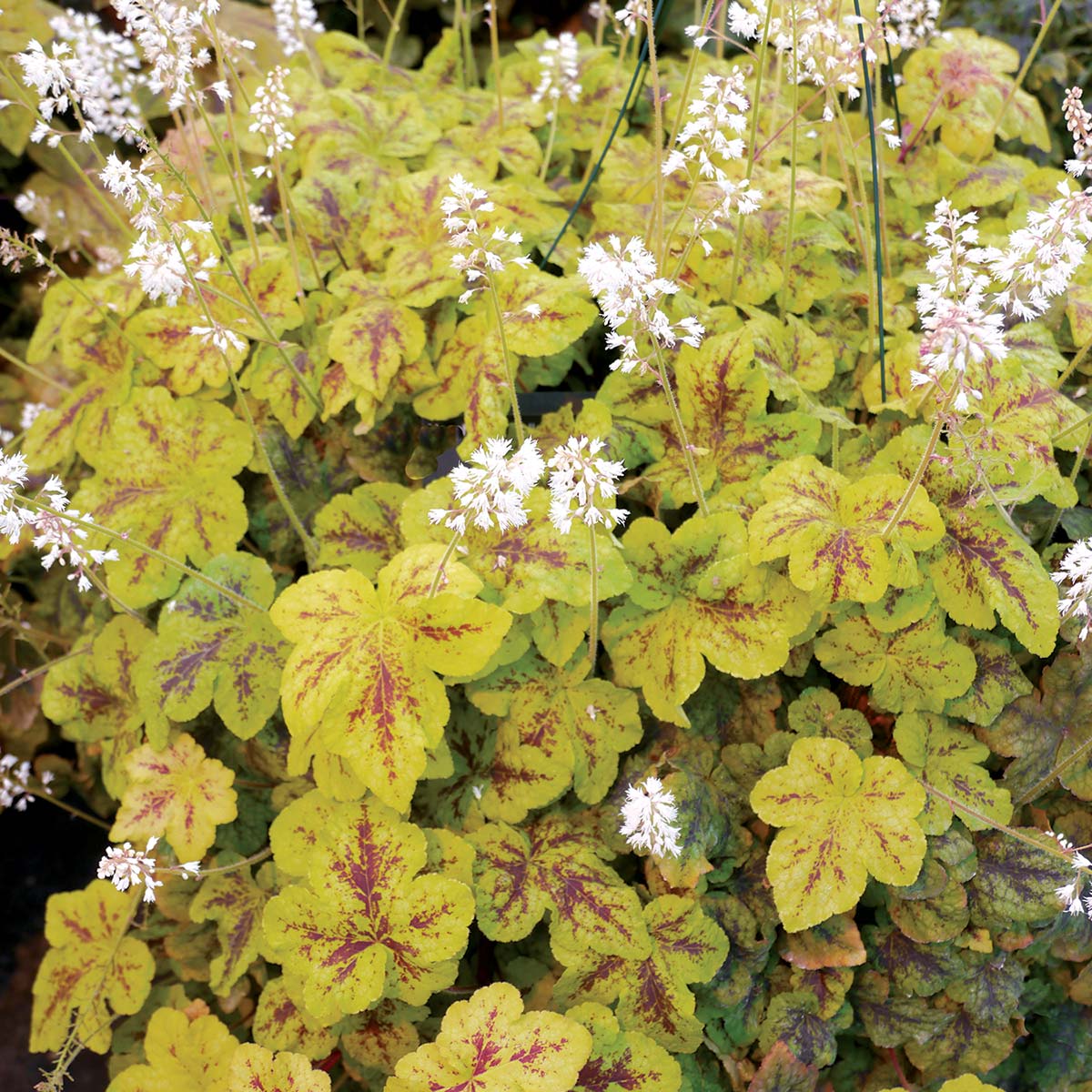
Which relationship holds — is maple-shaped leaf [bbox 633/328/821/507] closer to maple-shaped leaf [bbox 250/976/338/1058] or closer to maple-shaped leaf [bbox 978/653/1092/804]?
maple-shaped leaf [bbox 978/653/1092/804]

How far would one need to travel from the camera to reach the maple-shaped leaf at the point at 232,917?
62.4 inches

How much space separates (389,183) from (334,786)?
1206 mm

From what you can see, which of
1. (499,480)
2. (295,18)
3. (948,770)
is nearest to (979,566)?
(948,770)

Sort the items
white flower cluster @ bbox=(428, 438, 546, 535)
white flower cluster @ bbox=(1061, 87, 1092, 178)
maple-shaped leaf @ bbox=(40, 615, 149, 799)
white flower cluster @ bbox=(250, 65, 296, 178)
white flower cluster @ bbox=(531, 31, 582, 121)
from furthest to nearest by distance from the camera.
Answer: white flower cluster @ bbox=(531, 31, 582, 121)
maple-shaped leaf @ bbox=(40, 615, 149, 799)
white flower cluster @ bbox=(250, 65, 296, 178)
white flower cluster @ bbox=(1061, 87, 1092, 178)
white flower cluster @ bbox=(428, 438, 546, 535)

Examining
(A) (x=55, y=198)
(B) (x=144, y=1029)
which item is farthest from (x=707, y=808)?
(A) (x=55, y=198)

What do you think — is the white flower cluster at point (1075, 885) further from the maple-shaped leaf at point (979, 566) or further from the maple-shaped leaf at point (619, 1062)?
the maple-shaped leaf at point (619, 1062)

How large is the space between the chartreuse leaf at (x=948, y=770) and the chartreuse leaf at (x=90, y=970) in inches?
52.6

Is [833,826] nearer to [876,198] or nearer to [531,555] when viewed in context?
[531,555]

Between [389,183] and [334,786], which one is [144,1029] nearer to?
[334,786]

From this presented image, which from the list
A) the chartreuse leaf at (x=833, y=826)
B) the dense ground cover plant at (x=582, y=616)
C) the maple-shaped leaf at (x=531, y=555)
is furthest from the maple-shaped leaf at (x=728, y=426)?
the chartreuse leaf at (x=833, y=826)

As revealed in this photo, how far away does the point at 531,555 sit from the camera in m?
1.47

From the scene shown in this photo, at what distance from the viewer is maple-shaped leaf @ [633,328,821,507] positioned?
157cm

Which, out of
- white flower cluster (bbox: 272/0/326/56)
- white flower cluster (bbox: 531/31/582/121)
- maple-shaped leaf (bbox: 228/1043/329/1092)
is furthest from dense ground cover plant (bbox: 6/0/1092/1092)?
white flower cluster (bbox: 272/0/326/56)

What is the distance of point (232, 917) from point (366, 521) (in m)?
0.71
